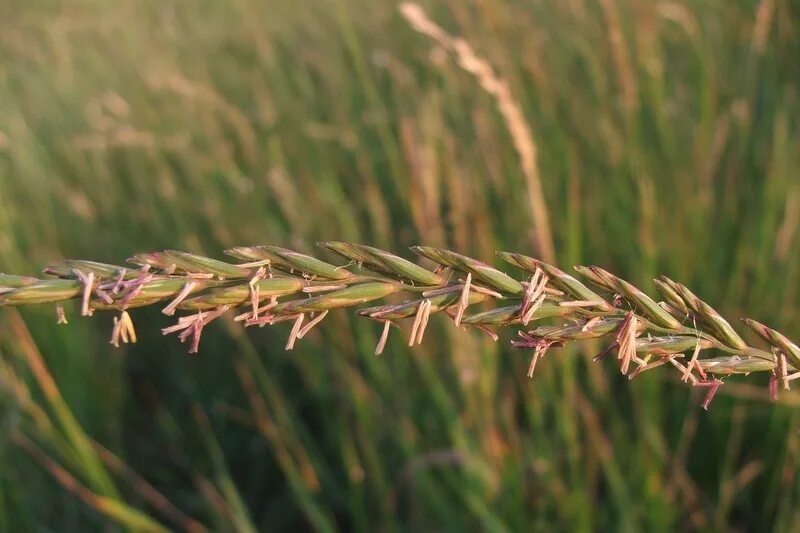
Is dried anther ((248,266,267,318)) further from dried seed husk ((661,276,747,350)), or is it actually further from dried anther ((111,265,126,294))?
dried seed husk ((661,276,747,350))

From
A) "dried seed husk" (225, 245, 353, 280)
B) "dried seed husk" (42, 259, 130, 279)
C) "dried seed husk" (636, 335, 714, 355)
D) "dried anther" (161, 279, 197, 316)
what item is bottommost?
"dried seed husk" (636, 335, 714, 355)

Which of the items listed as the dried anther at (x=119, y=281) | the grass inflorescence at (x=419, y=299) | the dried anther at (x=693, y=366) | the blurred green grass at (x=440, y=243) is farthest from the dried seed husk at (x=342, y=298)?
the blurred green grass at (x=440, y=243)

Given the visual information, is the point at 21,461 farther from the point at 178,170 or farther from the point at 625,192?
the point at 625,192

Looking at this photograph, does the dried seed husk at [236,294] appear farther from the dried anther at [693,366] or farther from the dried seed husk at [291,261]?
the dried anther at [693,366]

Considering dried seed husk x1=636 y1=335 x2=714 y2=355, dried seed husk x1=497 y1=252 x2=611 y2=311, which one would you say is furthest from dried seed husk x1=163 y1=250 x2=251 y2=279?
dried seed husk x1=636 y1=335 x2=714 y2=355

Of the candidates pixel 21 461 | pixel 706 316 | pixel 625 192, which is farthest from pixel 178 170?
pixel 706 316

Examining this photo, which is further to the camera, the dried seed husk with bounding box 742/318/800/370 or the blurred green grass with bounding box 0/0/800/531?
the blurred green grass with bounding box 0/0/800/531

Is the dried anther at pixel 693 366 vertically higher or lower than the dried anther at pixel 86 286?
lower
